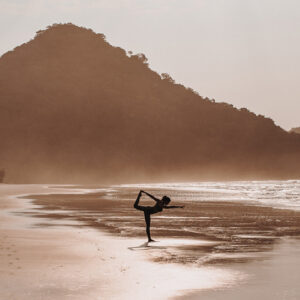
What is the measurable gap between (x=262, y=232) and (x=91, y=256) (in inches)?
376

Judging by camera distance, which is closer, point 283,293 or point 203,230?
point 283,293

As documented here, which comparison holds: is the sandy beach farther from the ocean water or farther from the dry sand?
the ocean water

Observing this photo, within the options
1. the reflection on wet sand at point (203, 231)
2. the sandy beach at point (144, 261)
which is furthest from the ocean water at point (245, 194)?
the sandy beach at point (144, 261)

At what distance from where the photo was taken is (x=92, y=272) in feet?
52.5

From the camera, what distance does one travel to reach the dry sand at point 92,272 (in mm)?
13570

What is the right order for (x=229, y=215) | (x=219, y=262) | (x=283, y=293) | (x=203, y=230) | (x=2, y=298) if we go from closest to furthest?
1. (x=2, y=298)
2. (x=283, y=293)
3. (x=219, y=262)
4. (x=203, y=230)
5. (x=229, y=215)

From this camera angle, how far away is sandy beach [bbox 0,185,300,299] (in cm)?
1378

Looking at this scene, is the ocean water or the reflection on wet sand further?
the ocean water

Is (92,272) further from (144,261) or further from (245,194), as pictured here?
(245,194)

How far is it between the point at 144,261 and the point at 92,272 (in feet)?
7.63

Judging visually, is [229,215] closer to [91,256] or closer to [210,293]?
[91,256]

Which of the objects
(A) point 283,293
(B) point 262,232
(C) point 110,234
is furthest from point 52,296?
(B) point 262,232

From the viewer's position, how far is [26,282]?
14367 mm

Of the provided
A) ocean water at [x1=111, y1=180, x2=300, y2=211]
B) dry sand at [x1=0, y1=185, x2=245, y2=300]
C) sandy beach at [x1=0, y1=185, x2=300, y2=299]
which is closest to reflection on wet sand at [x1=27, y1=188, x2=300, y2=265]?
sandy beach at [x1=0, y1=185, x2=300, y2=299]
